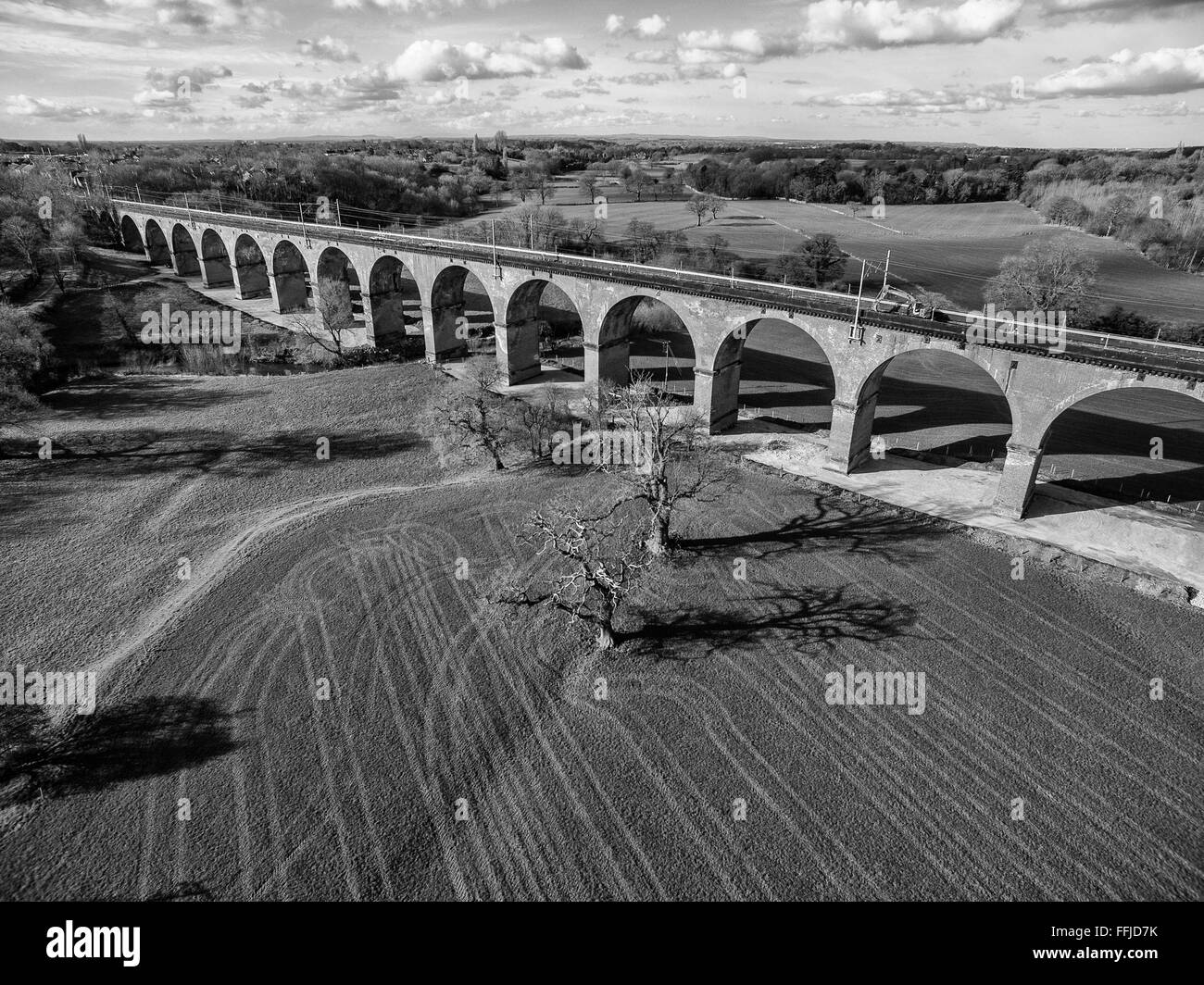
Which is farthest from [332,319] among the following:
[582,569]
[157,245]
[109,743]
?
[109,743]

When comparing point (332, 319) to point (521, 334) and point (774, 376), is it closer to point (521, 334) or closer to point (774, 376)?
point (521, 334)

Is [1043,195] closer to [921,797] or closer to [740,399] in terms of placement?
[740,399]

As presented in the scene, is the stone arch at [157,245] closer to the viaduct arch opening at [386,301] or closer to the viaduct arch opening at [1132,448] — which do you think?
the viaduct arch opening at [386,301]

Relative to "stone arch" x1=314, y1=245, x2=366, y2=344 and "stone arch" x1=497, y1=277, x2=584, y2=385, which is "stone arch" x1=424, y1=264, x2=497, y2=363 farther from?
"stone arch" x1=314, y1=245, x2=366, y2=344

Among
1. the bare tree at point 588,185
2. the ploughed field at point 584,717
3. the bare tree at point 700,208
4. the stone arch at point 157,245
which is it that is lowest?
the ploughed field at point 584,717

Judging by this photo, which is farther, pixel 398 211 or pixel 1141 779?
pixel 398 211

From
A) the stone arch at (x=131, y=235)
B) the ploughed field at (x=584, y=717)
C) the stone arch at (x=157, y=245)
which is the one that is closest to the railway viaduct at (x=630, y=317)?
the ploughed field at (x=584, y=717)
